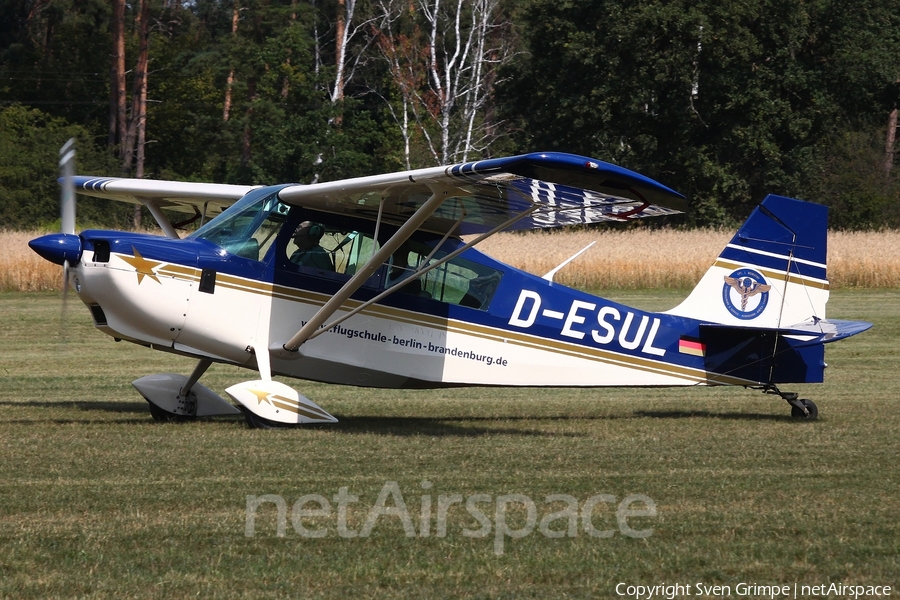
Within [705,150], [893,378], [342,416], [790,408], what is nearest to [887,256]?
[705,150]

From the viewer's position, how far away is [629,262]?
1163 inches

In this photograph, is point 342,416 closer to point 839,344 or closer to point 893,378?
point 893,378

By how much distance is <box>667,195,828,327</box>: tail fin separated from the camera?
10.8 metres

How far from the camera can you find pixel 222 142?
158ft

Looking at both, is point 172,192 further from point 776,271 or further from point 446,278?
point 776,271

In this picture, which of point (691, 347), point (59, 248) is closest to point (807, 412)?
point (691, 347)

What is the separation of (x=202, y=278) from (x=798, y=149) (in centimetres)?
3733

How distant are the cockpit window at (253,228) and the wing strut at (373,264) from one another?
2.63 feet

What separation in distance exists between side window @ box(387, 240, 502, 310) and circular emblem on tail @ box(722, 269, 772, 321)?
2.43 m

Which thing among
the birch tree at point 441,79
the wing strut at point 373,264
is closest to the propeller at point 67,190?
the wing strut at point 373,264

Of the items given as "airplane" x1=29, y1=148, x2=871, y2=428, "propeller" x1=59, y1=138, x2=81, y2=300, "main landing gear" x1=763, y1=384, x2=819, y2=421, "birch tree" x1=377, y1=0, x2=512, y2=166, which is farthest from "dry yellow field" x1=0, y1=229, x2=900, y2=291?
"propeller" x1=59, y1=138, x2=81, y2=300

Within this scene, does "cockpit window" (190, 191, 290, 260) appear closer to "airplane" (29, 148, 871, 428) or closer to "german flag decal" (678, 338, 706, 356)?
"airplane" (29, 148, 871, 428)

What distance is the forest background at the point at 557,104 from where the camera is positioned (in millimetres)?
41000

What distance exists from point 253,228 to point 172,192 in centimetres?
192
